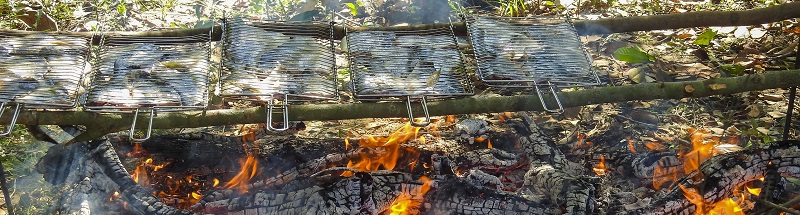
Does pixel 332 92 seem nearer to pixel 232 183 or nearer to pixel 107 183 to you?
pixel 232 183

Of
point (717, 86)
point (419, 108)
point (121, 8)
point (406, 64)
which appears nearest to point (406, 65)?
point (406, 64)

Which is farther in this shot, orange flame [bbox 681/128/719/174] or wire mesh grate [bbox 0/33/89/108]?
orange flame [bbox 681/128/719/174]

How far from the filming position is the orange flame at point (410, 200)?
12.9 ft

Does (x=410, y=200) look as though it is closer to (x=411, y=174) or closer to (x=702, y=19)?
(x=411, y=174)

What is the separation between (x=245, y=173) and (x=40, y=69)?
4.54ft

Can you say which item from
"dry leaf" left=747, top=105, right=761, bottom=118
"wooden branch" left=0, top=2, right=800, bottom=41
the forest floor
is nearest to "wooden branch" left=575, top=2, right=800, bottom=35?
"wooden branch" left=0, top=2, right=800, bottom=41

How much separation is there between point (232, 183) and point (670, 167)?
2878 millimetres

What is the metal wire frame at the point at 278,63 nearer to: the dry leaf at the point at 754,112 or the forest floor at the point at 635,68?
the forest floor at the point at 635,68

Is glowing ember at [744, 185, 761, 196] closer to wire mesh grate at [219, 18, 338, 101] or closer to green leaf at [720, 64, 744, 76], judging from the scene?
green leaf at [720, 64, 744, 76]

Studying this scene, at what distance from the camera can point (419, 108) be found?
152 inches

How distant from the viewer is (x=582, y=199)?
148 inches

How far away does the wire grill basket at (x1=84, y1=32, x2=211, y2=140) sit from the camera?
3637 millimetres

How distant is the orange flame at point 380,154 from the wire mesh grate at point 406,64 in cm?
78

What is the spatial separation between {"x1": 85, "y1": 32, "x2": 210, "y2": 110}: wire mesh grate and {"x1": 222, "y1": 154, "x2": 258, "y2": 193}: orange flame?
834mm
